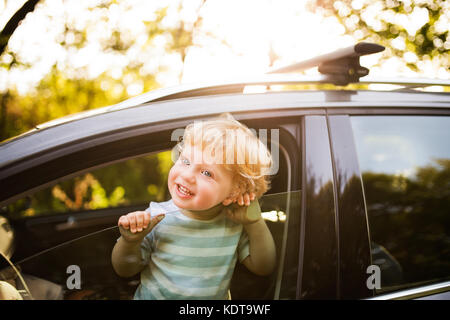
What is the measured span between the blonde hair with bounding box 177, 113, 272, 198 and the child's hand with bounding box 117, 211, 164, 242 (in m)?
0.28

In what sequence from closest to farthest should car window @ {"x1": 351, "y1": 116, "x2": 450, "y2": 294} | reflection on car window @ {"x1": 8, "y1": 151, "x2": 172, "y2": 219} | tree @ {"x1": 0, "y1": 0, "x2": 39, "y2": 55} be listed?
car window @ {"x1": 351, "y1": 116, "x2": 450, "y2": 294} → tree @ {"x1": 0, "y1": 0, "x2": 39, "y2": 55} → reflection on car window @ {"x1": 8, "y1": 151, "x2": 172, "y2": 219}

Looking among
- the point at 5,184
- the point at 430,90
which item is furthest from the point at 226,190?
the point at 430,90

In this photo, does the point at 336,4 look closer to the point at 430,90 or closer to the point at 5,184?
the point at 430,90

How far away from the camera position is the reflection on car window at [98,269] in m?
1.35

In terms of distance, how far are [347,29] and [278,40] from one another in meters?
0.90

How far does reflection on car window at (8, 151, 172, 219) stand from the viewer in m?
5.13

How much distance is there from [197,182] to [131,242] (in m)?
0.31

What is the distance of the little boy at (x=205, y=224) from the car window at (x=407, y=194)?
481 mm

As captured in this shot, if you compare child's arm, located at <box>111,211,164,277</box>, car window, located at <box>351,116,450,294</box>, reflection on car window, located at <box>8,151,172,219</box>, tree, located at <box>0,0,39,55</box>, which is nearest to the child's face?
child's arm, located at <box>111,211,164,277</box>

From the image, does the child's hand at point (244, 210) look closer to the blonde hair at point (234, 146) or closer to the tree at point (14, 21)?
the blonde hair at point (234, 146)

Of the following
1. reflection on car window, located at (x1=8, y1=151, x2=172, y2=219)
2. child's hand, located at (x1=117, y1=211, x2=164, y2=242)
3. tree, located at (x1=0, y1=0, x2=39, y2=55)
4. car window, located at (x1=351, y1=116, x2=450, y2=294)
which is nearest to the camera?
child's hand, located at (x1=117, y1=211, x2=164, y2=242)

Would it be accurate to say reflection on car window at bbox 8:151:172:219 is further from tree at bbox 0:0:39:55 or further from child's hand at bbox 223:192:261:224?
child's hand at bbox 223:192:261:224

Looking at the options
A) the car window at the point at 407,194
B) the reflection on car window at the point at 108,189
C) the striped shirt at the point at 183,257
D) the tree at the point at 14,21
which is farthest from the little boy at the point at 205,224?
the tree at the point at 14,21

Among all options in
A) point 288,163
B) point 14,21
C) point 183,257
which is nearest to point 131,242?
point 183,257
